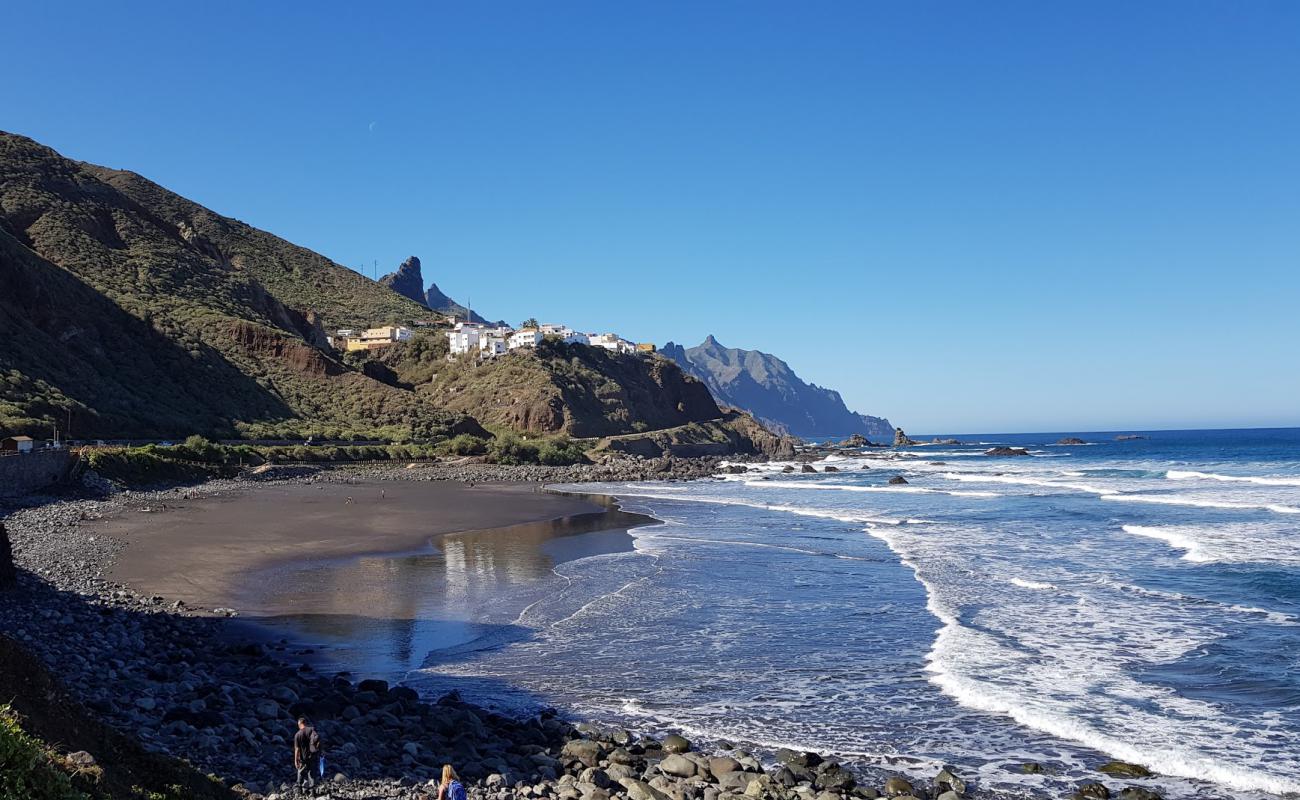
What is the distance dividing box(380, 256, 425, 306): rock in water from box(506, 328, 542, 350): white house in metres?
86.9

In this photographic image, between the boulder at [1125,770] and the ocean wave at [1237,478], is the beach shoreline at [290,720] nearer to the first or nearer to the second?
the boulder at [1125,770]

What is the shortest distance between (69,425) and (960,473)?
2276 inches

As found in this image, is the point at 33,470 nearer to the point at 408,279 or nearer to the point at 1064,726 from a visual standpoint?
the point at 1064,726

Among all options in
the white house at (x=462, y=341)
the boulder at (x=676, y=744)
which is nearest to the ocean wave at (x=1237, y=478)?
the boulder at (x=676, y=744)

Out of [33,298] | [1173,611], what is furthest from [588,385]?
[1173,611]

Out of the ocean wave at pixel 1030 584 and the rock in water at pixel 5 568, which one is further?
the ocean wave at pixel 1030 584

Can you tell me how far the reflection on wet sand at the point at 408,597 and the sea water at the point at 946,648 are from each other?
0.41 meters

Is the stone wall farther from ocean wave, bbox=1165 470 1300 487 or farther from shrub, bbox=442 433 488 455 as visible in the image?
ocean wave, bbox=1165 470 1300 487

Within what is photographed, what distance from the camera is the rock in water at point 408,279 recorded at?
184 m

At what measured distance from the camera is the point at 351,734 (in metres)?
9.25

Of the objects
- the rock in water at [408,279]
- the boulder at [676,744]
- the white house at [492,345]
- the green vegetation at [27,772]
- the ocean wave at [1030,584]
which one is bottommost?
the boulder at [676,744]

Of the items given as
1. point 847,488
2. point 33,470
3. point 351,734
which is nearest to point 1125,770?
point 351,734

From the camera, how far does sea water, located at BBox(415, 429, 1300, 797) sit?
10.2 m

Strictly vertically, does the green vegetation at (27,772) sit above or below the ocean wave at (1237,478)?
above
